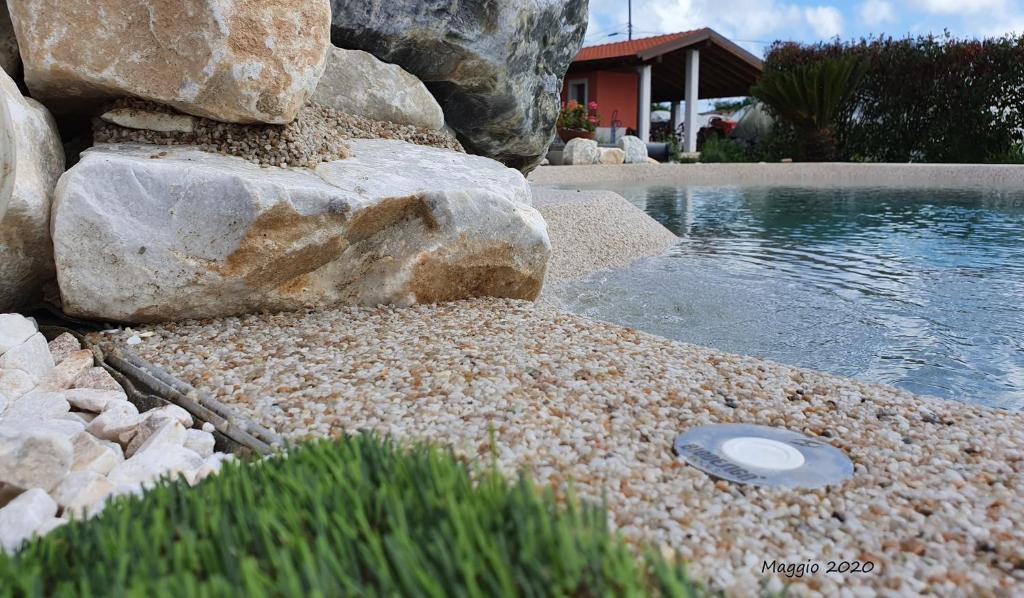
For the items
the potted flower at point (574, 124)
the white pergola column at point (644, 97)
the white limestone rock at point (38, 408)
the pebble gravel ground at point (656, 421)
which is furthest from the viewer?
the white pergola column at point (644, 97)

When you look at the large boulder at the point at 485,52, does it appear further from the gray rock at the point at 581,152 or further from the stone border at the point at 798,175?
the gray rock at the point at 581,152

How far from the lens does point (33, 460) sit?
1.86 metres

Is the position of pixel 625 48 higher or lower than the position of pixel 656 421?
higher

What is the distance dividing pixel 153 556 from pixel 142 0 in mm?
2740

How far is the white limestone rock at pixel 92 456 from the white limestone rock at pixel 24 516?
0.24 m

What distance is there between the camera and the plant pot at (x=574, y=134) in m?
18.0

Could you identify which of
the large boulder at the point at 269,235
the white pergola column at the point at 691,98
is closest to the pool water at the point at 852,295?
the large boulder at the point at 269,235

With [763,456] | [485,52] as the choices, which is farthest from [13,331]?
[485,52]

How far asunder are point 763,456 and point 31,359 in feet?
8.19

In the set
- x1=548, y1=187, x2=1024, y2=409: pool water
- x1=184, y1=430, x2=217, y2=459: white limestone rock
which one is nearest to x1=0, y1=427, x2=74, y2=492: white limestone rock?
x1=184, y1=430, x2=217, y2=459: white limestone rock

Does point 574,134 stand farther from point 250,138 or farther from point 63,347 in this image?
point 63,347

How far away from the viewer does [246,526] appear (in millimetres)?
1390

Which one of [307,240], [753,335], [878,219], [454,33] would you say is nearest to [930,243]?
[878,219]

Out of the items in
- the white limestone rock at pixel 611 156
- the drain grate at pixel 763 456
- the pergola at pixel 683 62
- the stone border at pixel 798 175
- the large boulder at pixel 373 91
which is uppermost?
the pergola at pixel 683 62
